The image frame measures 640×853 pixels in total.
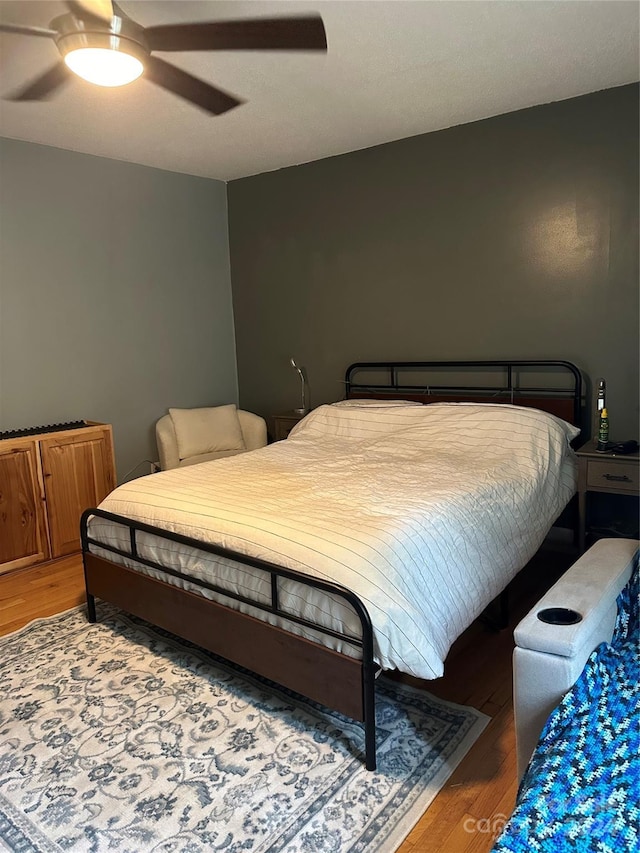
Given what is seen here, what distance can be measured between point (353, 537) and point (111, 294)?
315cm

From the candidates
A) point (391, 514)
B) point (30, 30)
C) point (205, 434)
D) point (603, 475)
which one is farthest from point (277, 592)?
point (205, 434)

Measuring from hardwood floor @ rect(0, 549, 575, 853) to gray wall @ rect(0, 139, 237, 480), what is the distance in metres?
1.13

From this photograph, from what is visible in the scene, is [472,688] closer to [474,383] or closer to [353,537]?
[353,537]

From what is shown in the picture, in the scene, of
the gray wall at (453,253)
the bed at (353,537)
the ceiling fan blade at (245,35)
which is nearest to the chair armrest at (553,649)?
the bed at (353,537)

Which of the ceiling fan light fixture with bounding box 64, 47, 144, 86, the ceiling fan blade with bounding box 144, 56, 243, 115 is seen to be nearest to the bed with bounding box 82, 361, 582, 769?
the ceiling fan light fixture with bounding box 64, 47, 144, 86

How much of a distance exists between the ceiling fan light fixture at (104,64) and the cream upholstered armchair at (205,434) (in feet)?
8.75

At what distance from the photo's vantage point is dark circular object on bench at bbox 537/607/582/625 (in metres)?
1.55

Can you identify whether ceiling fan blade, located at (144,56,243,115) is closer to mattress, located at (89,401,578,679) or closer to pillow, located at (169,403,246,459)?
mattress, located at (89,401,578,679)

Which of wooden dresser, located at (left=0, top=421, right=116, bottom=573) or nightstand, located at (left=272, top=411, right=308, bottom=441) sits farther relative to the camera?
nightstand, located at (left=272, top=411, right=308, bottom=441)

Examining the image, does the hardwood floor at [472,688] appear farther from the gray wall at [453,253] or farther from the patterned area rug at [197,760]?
the gray wall at [453,253]

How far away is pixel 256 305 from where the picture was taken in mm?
5160

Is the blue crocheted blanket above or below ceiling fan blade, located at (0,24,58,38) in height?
below

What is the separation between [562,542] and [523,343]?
123 centimetres

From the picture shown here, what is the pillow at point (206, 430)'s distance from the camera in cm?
461
